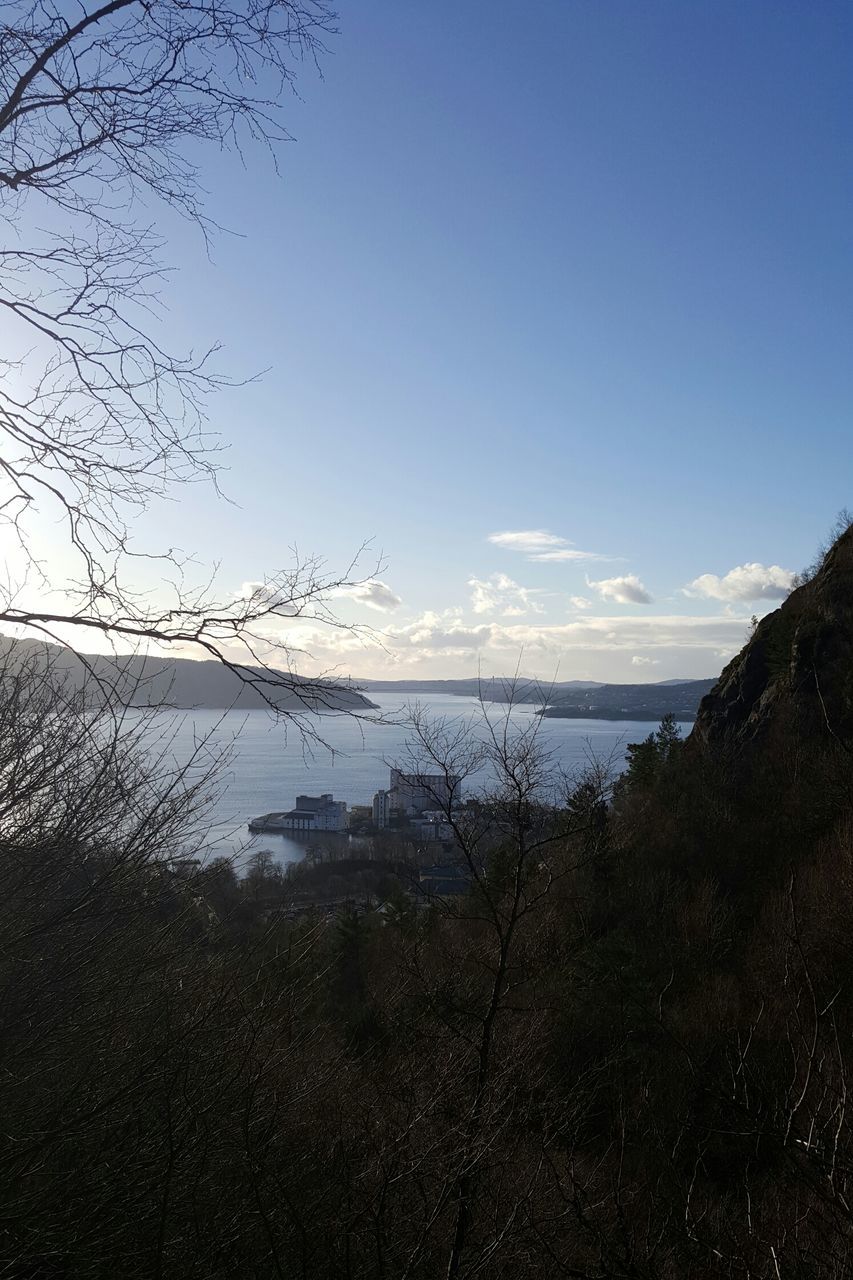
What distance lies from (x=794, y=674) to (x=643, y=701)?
96.8ft

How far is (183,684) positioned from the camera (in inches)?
196

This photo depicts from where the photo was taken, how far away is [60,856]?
4.59 m

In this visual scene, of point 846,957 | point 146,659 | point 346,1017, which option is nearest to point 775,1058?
point 846,957

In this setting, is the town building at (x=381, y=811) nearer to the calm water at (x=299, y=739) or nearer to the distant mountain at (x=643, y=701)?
the calm water at (x=299, y=739)

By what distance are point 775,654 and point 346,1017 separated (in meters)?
22.2

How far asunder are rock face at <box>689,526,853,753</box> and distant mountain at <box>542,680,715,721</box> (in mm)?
17379

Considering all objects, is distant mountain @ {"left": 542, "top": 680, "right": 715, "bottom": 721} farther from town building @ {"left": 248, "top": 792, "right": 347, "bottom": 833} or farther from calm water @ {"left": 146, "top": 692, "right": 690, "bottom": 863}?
calm water @ {"left": 146, "top": 692, "right": 690, "bottom": 863}

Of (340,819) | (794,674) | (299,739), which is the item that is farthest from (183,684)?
(340,819)

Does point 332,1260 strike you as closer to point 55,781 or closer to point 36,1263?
point 36,1263

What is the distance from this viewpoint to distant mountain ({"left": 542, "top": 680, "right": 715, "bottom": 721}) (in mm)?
56156

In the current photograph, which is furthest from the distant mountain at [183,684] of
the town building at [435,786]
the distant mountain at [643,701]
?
the distant mountain at [643,701]

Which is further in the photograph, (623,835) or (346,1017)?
(623,835)

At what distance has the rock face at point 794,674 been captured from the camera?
29.0 m

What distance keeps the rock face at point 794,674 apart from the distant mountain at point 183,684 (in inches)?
953
